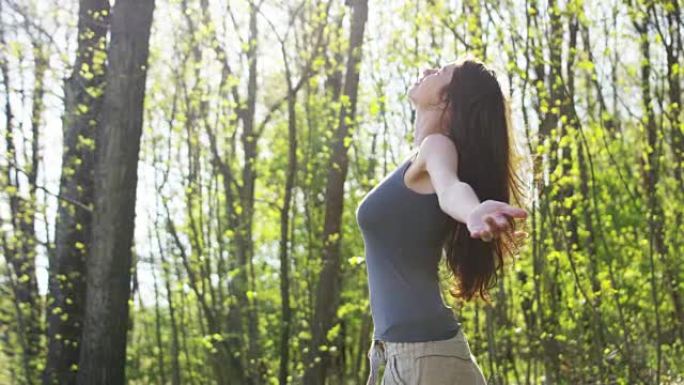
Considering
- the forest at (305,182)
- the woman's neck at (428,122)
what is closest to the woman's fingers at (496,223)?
the woman's neck at (428,122)

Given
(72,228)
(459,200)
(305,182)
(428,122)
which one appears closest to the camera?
(459,200)

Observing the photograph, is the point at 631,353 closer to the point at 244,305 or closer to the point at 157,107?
the point at 244,305

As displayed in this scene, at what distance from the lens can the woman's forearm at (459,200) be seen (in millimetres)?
2201

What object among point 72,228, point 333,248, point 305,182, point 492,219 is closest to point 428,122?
point 492,219

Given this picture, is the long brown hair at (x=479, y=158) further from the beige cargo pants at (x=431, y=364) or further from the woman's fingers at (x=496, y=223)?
the woman's fingers at (x=496, y=223)

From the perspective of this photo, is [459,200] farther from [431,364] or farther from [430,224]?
[431,364]

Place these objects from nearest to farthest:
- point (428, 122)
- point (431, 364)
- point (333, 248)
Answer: point (431, 364) → point (428, 122) → point (333, 248)

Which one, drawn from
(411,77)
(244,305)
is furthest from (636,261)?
(244,305)

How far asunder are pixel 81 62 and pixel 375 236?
6.76 meters

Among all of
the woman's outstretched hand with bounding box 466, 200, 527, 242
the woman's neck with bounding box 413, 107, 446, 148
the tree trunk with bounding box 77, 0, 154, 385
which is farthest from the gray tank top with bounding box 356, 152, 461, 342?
the tree trunk with bounding box 77, 0, 154, 385

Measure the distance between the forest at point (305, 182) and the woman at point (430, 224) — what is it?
2.87 metres

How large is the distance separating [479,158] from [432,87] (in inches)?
10.3

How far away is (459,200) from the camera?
2.27 m

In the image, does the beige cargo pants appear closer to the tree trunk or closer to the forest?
the forest
